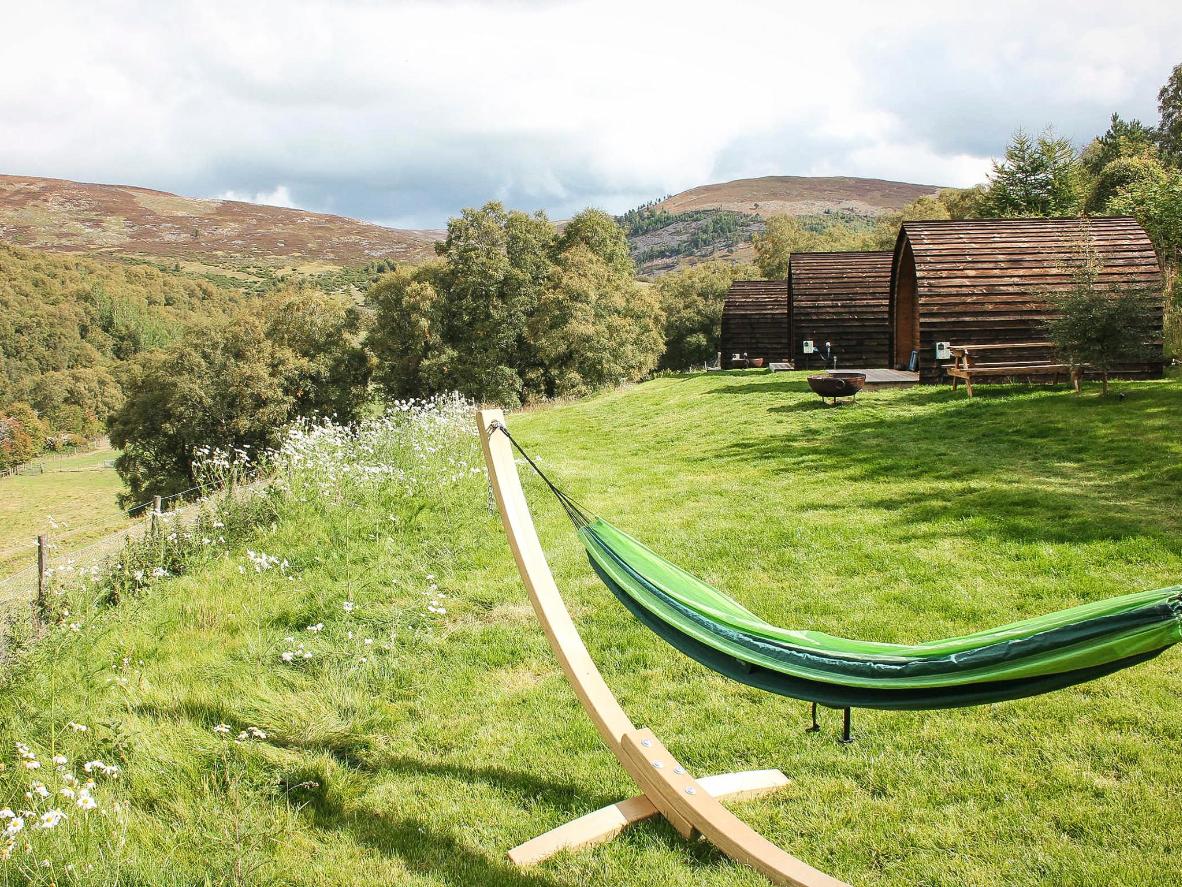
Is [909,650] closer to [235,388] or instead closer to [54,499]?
[235,388]

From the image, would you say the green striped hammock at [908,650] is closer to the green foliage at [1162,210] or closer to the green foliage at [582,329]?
the green foliage at [1162,210]

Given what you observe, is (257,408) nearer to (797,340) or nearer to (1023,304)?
(797,340)

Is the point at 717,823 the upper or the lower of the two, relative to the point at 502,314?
lower

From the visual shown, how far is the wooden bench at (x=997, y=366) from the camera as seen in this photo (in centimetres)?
1169

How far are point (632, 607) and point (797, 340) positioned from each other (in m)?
20.6

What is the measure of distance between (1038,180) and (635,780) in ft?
76.4

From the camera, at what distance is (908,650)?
7.72 feet

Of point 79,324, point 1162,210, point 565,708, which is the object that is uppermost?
point 79,324

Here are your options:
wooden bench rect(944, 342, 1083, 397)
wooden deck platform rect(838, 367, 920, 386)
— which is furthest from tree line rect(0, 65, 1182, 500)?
wooden bench rect(944, 342, 1083, 397)

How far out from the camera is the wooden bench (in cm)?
1169

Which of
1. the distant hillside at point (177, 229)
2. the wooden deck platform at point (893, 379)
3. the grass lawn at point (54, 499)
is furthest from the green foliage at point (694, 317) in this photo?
the distant hillside at point (177, 229)

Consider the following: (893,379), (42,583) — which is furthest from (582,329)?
(42,583)

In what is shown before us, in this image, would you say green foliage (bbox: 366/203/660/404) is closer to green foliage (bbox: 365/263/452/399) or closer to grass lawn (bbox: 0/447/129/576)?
green foliage (bbox: 365/263/452/399)

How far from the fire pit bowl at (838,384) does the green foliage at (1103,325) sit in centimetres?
295
